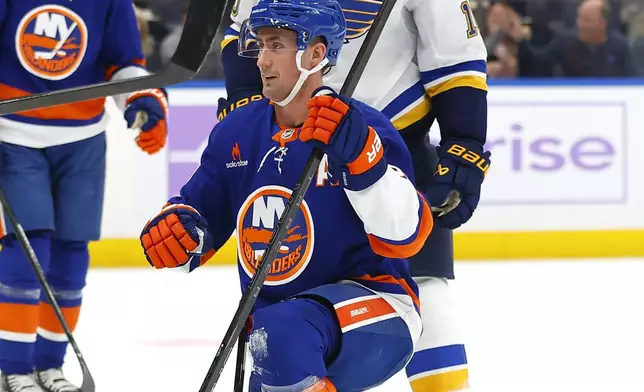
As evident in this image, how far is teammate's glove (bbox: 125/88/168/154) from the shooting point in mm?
2834

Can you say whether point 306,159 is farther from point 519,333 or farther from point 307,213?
point 519,333

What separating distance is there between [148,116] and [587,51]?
3.30m

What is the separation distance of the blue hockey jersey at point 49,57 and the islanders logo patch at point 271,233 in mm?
1004

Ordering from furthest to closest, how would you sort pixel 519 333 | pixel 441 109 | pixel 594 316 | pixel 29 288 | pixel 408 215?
pixel 594 316, pixel 519 333, pixel 29 288, pixel 441 109, pixel 408 215

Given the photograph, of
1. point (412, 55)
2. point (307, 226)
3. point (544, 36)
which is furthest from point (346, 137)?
point (544, 36)

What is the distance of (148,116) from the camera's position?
Result: 2848 mm

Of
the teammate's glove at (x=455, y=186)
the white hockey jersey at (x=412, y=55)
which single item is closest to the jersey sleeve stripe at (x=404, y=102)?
the white hockey jersey at (x=412, y=55)

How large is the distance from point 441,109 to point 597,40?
149 inches

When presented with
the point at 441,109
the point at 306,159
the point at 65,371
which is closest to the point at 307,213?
the point at 306,159

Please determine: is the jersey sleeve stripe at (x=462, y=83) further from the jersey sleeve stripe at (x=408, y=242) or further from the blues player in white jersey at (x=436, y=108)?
the jersey sleeve stripe at (x=408, y=242)

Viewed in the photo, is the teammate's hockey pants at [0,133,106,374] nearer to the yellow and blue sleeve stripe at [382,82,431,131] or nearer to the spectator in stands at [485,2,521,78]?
the yellow and blue sleeve stripe at [382,82,431,131]

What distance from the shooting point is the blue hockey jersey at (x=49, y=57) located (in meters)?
2.76

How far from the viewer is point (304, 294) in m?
1.86

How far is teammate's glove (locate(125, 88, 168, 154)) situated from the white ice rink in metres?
0.60
